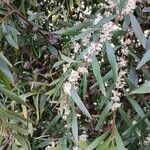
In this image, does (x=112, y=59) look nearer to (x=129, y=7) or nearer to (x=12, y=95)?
(x=129, y=7)

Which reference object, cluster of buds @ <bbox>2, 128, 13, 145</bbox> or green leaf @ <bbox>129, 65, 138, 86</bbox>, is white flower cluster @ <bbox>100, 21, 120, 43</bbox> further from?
cluster of buds @ <bbox>2, 128, 13, 145</bbox>

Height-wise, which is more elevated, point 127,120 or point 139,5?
point 139,5

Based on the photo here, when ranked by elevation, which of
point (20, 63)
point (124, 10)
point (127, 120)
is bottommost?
point (127, 120)

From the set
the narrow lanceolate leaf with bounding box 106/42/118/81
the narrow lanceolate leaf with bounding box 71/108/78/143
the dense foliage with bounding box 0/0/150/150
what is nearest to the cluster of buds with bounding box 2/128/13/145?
the dense foliage with bounding box 0/0/150/150

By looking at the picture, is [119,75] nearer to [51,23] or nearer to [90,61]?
[90,61]

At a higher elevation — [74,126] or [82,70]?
[82,70]

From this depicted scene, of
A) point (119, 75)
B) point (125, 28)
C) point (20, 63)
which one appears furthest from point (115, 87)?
point (20, 63)

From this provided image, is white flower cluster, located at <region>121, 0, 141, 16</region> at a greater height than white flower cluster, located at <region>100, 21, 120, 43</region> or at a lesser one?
greater

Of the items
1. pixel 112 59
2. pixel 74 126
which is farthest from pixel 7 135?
pixel 112 59
